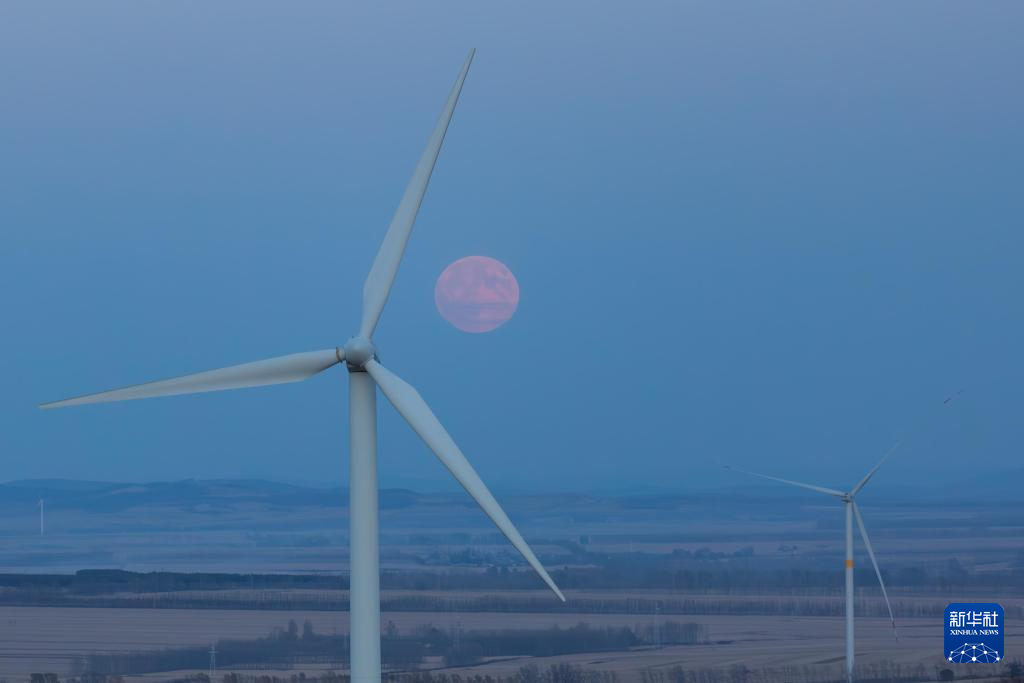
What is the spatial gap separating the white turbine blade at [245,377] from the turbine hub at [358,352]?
0.87 feet

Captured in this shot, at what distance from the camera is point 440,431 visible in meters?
31.2

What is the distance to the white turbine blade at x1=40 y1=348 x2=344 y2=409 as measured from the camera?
30484 mm

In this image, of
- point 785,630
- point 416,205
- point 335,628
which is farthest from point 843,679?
point 416,205

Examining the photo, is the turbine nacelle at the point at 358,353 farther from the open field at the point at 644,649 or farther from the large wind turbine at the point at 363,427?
the open field at the point at 644,649

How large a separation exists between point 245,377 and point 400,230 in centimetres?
525

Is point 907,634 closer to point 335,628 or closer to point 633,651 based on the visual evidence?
point 633,651

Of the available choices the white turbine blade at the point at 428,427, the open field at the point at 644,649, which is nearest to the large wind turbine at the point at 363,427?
the white turbine blade at the point at 428,427

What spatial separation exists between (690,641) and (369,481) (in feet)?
499

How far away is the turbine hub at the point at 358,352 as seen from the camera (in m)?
29.9

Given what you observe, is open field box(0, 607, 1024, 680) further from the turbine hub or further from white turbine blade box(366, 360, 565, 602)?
the turbine hub

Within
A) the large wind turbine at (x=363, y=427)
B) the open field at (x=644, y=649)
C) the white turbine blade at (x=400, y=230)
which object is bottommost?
the large wind turbine at (x=363, y=427)

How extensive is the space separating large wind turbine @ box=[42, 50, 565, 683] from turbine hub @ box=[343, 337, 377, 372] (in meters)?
0.02

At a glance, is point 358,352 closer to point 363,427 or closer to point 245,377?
point 363,427

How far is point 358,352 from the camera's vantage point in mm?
29875
